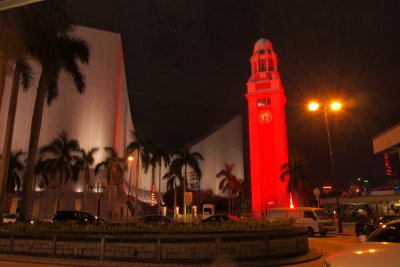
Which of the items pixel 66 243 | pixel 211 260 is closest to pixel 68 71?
pixel 66 243

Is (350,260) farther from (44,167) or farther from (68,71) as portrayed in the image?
(44,167)

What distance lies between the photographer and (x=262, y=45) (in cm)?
8106

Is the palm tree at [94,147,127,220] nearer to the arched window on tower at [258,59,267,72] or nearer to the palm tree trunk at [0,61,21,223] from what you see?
the palm tree trunk at [0,61,21,223]

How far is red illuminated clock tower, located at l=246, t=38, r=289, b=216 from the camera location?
236ft

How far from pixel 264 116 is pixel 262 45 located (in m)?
A: 17.2

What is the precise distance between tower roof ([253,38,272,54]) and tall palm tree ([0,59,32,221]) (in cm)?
6414

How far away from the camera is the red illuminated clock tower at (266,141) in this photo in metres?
72.0

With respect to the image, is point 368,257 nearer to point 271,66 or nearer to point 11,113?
point 11,113

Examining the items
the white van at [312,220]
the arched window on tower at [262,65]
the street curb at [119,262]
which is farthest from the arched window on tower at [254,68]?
the street curb at [119,262]

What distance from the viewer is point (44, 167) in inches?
2126

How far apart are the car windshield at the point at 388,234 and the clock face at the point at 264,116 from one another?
67791mm

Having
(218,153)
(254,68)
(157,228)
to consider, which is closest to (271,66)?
(254,68)

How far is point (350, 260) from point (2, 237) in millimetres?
13406

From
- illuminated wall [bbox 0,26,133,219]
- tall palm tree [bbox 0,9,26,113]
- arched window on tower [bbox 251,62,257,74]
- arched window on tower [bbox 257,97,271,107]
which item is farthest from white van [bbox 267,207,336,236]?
arched window on tower [bbox 251,62,257,74]
